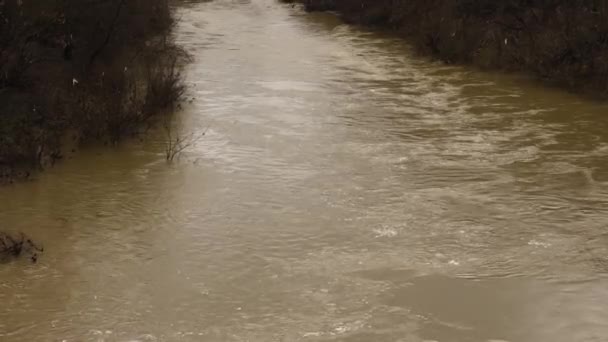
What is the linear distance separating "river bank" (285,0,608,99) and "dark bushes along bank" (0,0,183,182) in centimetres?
792

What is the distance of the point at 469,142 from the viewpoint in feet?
41.2

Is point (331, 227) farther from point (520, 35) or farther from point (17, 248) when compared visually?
point (520, 35)

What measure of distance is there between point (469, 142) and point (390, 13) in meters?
15.0

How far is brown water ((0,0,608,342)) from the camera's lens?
6.68 meters

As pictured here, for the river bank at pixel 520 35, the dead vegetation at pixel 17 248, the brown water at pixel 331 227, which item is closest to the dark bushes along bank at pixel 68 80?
the brown water at pixel 331 227

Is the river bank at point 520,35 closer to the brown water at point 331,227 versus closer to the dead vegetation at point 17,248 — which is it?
the brown water at point 331,227

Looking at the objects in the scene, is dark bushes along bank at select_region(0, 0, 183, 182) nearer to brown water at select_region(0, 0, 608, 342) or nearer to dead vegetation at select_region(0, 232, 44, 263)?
brown water at select_region(0, 0, 608, 342)

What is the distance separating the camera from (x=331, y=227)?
8812 mm

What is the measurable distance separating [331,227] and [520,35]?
12.8m

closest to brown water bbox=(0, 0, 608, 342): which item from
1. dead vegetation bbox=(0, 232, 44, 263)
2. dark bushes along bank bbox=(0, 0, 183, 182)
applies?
dead vegetation bbox=(0, 232, 44, 263)

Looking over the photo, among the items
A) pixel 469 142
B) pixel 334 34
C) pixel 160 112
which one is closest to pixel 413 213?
pixel 469 142

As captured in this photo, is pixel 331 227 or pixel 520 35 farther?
pixel 520 35

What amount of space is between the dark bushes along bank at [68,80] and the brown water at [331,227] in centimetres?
51

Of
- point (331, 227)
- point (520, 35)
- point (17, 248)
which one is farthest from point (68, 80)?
point (520, 35)
